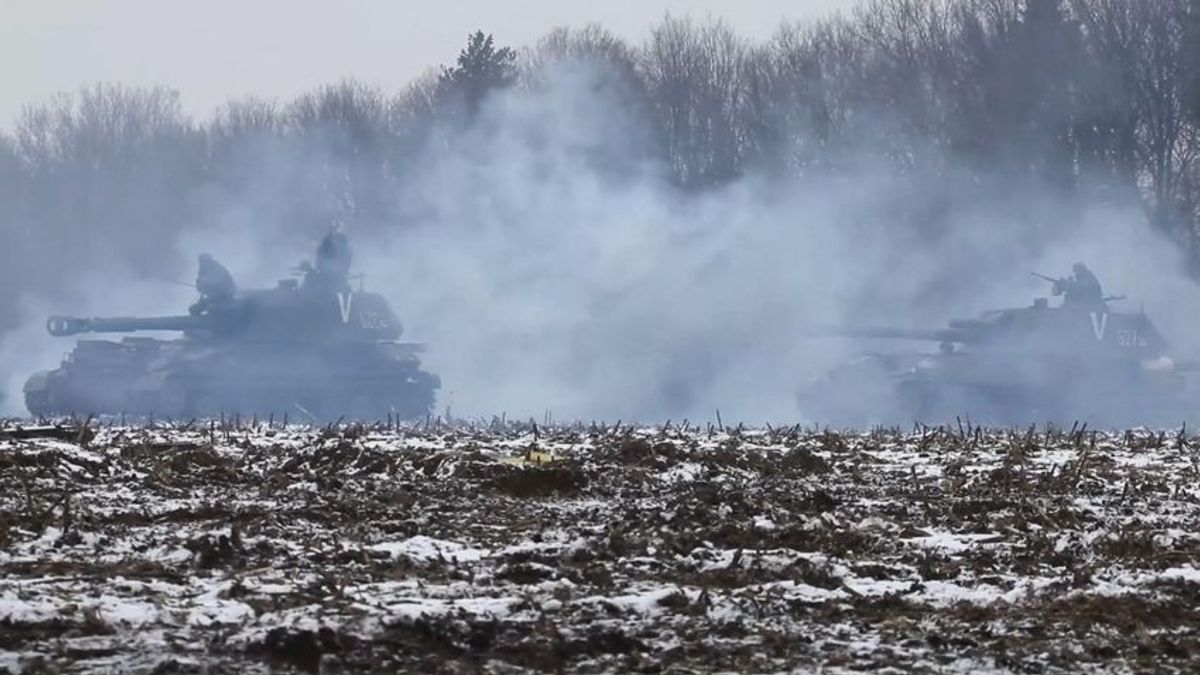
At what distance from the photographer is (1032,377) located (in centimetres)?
3008

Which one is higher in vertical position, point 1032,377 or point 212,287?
point 212,287

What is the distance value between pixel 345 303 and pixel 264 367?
6.46 feet

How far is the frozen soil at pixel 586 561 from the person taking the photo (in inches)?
184

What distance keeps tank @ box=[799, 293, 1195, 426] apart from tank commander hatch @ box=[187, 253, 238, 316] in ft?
36.1

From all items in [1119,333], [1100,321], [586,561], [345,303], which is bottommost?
[586,561]

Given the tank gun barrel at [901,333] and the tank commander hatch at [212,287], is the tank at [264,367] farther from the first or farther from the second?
the tank gun barrel at [901,333]

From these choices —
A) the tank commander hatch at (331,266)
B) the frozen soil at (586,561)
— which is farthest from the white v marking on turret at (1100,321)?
the frozen soil at (586,561)

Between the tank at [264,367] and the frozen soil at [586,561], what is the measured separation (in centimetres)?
1984

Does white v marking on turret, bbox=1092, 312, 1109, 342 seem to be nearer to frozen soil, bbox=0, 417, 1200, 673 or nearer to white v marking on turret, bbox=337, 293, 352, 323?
white v marking on turret, bbox=337, 293, 352, 323

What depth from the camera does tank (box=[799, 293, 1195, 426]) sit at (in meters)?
30.0

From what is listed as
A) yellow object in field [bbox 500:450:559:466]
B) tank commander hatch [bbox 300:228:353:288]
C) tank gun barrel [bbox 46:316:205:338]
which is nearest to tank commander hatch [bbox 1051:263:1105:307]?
tank commander hatch [bbox 300:228:353:288]

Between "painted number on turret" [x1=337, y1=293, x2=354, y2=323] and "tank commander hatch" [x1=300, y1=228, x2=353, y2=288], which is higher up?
"tank commander hatch" [x1=300, y1=228, x2=353, y2=288]

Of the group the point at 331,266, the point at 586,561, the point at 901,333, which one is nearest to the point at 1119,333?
the point at 901,333

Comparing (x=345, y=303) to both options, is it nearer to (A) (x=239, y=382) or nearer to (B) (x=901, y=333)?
(A) (x=239, y=382)
